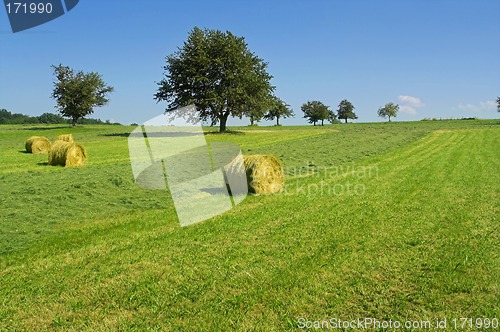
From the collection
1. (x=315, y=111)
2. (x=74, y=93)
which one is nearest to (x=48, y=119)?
(x=74, y=93)

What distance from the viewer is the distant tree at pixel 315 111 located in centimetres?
11588

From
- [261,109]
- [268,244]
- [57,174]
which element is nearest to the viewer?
[268,244]

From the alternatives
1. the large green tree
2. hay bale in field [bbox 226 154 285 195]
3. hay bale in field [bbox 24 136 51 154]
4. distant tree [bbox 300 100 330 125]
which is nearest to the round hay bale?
hay bale in field [bbox 24 136 51 154]

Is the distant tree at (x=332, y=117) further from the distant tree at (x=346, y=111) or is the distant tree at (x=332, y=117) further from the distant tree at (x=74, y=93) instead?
the distant tree at (x=74, y=93)

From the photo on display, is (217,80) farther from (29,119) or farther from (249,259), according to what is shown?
(29,119)

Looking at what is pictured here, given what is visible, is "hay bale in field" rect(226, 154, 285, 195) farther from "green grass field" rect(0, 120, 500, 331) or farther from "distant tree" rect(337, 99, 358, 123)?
"distant tree" rect(337, 99, 358, 123)

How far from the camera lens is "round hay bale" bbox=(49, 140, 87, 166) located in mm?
20484

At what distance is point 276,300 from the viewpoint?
5152 millimetres

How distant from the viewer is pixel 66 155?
2039 centimetres

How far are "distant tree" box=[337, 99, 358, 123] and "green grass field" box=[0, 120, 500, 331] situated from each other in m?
129

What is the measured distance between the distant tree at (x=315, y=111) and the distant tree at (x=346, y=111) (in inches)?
751

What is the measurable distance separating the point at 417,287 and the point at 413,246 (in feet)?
6.13

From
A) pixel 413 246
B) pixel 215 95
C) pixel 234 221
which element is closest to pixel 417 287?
pixel 413 246

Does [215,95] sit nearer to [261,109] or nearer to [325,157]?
[261,109]
